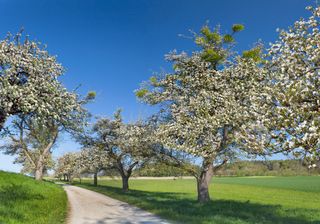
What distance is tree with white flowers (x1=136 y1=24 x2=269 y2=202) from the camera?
85.0 ft

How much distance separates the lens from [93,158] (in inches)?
2480

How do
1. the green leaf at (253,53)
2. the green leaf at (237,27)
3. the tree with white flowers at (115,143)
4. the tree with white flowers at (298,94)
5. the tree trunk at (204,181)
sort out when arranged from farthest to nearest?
1. the tree with white flowers at (115,143)
2. the tree trunk at (204,181)
3. the green leaf at (237,27)
4. the green leaf at (253,53)
5. the tree with white flowers at (298,94)

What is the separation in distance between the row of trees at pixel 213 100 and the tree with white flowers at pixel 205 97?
83 mm

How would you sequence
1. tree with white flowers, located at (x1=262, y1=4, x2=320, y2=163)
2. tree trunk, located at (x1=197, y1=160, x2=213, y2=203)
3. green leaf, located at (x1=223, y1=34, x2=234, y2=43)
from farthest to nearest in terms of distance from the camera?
tree trunk, located at (x1=197, y1=160, x2=213, y2=203), green leaf, located at (x1=223, y1=34, x2=234, y2=43), tree with white flowers, located at (x1=262, y1=4, x2=320, y2=163)

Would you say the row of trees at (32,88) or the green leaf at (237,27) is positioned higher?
the green leaf at (237,27)

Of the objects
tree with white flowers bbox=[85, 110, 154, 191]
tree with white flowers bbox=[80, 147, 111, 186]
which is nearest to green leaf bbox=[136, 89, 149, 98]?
tree with white flowers bbox=[85, 110, 154, 191]

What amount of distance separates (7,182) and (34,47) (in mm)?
16214

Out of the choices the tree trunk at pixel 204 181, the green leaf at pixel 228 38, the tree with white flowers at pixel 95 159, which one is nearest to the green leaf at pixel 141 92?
the green leaf at pixel 228 38

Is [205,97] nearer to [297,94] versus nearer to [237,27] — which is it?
[237,27]

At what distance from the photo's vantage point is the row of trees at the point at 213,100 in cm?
1191

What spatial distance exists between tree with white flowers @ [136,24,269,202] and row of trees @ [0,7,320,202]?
0.08 m

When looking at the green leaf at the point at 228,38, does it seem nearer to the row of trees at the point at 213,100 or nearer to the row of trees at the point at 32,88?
the row of trees at the point at 213,100

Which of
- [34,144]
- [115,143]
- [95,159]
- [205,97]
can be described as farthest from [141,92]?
[34,144]

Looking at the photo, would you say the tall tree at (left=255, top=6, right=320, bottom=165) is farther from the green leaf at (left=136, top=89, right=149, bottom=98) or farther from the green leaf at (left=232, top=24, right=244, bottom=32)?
the green leaf at (left=136, top=89, right=149, bottom=98)
